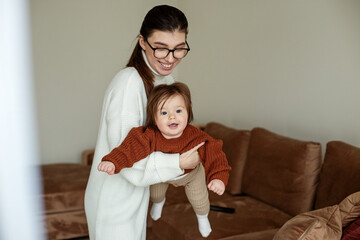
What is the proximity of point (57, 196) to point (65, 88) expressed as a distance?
1449 mm

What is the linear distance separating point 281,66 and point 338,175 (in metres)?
1.18

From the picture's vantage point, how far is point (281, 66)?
305cm

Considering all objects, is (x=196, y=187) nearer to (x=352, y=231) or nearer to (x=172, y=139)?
(x=172, y=139)

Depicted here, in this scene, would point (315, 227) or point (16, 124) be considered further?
point (315, 227)

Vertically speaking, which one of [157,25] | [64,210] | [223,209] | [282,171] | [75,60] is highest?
[157,25]

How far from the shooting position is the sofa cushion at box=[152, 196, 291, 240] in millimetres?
2209

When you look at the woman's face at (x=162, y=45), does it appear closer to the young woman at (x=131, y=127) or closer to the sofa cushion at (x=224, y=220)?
the young woman at (x=131, y=127)

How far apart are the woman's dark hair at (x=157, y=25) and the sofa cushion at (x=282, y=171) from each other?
1.27m

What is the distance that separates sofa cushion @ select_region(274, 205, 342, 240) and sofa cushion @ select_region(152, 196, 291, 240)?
70 centimetres

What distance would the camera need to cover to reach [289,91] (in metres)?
2.97

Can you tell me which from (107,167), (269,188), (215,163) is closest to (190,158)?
(215,163)

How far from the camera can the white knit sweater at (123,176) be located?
139 cm

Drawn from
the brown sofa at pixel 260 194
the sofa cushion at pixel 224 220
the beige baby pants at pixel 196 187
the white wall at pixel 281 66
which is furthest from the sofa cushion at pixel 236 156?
the beige baby pants at pixel 196 187

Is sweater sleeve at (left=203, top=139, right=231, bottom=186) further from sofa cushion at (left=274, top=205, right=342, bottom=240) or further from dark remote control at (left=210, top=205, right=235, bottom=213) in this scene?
dark remote control at (left=210, top=205, right=235, bottom=213)
